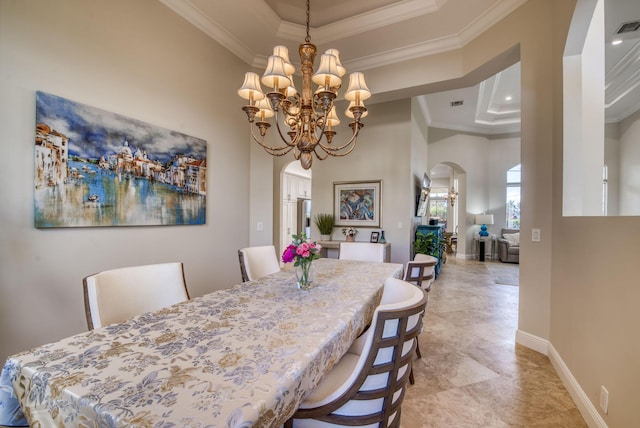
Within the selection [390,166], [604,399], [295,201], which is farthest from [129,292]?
[295,201]

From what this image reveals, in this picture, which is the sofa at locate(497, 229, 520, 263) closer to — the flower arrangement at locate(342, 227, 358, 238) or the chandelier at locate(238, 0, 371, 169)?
the flower arrangement at locate(342, 227, 358, 238)

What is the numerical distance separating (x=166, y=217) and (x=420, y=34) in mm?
3299

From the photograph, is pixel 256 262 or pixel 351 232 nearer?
pixel 256 262

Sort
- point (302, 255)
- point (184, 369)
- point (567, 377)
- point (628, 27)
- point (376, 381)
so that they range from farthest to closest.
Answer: point (628, 27)
point (567, 377)
point (302, 255)
point (376, 381)
point (184, 369)

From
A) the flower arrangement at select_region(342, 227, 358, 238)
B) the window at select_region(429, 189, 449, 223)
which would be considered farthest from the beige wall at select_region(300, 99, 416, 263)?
the window at select_region(429, 189, 449, 223)

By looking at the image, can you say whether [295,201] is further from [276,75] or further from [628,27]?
[628,27]

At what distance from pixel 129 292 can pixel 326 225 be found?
3501 millimetres

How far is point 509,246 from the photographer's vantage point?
7.19 metres

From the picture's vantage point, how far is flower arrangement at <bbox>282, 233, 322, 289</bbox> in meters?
1.67

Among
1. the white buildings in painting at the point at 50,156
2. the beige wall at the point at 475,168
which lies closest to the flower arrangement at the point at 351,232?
the white buildings in painting at the point at 50,156

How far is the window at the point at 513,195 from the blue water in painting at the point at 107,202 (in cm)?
876

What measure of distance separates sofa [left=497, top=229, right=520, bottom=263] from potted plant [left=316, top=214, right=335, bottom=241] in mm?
5332

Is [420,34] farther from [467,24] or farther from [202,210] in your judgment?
→ [202,210]

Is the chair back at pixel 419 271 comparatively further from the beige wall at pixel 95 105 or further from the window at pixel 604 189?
the beige wall at pixel 95 105
